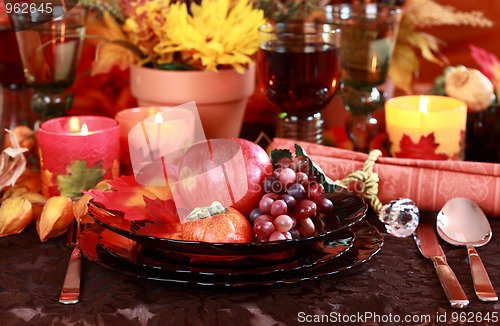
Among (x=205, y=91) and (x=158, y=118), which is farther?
(x=205, y=91)

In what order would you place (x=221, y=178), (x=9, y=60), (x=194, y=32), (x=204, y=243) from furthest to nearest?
(x=9, y=60), (x=194, y=32), (x=221, y=178), (x=204, y=243)

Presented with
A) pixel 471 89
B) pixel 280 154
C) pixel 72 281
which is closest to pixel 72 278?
pixel 72 281

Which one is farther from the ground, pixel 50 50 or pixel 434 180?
pixel 50 50

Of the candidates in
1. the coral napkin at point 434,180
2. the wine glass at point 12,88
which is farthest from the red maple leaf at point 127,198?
the wine glass at point 12,88

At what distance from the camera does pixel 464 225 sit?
0.61 metres

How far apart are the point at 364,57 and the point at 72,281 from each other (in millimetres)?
537

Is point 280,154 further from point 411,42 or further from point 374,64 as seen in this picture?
point 411,42

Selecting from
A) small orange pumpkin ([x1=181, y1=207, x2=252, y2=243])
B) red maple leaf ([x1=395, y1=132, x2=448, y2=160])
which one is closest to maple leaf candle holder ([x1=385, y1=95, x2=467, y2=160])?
red maple leaf ([x1=395, y1=132, x2=448, y2=160])

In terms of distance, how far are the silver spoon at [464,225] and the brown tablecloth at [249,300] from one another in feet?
0.13

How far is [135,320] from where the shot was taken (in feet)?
1.51

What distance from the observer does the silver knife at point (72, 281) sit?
18.8 inches

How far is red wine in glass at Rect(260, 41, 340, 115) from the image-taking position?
0.75 m

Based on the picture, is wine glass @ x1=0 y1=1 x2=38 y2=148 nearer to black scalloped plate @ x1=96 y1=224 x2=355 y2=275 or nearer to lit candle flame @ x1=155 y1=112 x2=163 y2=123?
lit candle flame @ x1=155 y1=112 x2=163 y2=123

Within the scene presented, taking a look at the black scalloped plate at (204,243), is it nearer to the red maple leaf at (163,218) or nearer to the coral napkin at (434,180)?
the red maple leaf at (163,218)
